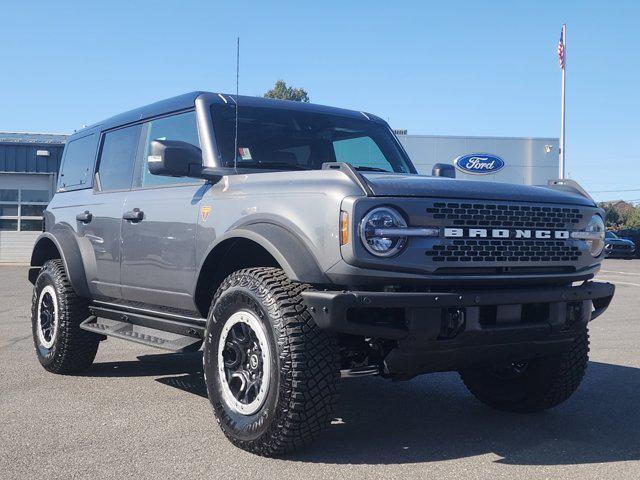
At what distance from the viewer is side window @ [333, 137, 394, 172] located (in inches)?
218

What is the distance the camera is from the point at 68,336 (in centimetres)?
611

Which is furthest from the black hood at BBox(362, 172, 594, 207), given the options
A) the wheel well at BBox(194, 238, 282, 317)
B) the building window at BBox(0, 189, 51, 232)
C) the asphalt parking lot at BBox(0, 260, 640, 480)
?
the building window at BBox(0, 189, 51, 232)

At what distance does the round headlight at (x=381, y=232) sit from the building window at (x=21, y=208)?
28184 mm

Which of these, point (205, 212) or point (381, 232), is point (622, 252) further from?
point (381, 232)

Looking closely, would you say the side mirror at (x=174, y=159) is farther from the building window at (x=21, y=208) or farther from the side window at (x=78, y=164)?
the building window at (x=21, y=208)

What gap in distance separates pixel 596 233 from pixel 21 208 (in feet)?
94.1

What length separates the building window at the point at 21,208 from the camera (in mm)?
29719

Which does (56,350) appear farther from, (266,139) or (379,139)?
(379,139)

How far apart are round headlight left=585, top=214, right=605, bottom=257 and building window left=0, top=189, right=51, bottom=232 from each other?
28.0m

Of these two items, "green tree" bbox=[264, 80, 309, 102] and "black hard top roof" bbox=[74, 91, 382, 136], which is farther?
"green tree" bbox=[264, 80, 309, 102]

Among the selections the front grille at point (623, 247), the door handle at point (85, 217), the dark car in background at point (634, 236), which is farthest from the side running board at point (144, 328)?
the dark car in background at point (634, 236)

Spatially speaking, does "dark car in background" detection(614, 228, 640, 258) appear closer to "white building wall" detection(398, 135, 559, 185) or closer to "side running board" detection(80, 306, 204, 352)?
"white building wall" detection(398, 135, 559, 185)

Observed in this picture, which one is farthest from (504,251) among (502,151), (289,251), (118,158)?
(502,151)

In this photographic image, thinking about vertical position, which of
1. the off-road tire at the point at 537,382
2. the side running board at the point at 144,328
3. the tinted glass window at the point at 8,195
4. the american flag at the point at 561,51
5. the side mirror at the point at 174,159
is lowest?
the off-road tire at the point at 537,382
